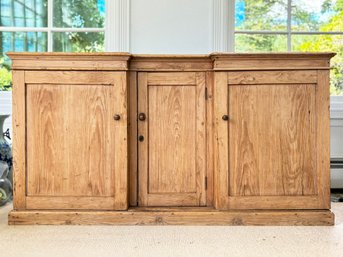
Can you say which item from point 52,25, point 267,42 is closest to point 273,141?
point 267,42

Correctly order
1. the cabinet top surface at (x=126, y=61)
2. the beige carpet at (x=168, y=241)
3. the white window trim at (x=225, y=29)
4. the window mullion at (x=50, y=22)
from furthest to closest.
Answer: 1. the window mullion at (x=50, y=22)
2. the white window trim at (x=225, y=29)
3. the cabinet top surface at (x=126, y=61)
4. the beige carpet at (x=168, y=241)

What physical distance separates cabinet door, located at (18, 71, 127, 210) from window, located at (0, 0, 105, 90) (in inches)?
37.3

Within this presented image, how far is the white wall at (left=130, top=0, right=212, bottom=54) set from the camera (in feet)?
7.78

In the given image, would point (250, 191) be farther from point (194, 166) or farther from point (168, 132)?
point (168, 132)

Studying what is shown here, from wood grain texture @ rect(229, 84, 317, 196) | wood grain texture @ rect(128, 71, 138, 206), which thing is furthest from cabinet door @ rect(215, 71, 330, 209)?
wood grain texture @ rect(128, 71, 138, 206)

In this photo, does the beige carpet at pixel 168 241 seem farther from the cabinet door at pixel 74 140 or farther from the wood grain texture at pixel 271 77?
the wood grain texture at pixel 271 77

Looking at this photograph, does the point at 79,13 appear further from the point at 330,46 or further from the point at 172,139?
the point at 330,46

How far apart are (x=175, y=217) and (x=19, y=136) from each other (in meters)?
0.88

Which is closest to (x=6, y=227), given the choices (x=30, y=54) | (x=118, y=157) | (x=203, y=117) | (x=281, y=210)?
(x=118, y=157)

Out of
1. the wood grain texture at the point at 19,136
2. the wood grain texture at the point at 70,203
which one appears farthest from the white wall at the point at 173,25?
the wood grain texture at the point at 70,203

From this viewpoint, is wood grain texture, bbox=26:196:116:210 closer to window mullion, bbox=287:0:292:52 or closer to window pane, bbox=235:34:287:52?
window pane, bbox=235:34:287:52

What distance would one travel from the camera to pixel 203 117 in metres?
1.78

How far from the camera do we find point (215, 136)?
173 cm

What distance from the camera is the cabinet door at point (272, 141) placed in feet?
5.57
